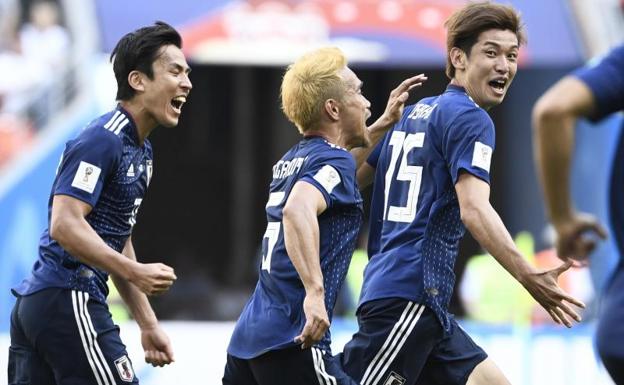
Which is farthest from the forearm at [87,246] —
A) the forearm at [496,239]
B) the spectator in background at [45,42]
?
the spectator in background at [45,42]

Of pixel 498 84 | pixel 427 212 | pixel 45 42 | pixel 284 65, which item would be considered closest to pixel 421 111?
pixel 498 84

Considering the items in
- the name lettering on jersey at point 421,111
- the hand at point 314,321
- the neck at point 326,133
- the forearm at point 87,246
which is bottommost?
the hand at point 314,321

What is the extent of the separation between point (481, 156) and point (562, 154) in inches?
53.3

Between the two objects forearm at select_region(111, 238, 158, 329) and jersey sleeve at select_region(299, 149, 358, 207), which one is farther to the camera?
forearm at select_region(111, 238, 158, 329)

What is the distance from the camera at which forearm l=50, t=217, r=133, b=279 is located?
15.5ft

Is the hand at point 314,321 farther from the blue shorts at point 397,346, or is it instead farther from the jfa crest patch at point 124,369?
the jfa crest patch at point 124,369

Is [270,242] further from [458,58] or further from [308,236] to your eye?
[458,58]

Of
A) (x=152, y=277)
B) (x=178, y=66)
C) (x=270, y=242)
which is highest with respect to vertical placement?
(x=178, y=66)

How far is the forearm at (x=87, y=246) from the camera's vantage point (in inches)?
186

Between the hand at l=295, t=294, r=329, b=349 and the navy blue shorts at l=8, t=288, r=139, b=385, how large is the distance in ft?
2.86

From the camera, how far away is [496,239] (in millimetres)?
4723

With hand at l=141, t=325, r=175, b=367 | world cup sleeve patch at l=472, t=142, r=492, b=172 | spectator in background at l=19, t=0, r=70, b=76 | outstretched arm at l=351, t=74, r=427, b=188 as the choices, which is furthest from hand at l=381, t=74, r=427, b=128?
spectator in background at l=19, t=0, r=70, b=76

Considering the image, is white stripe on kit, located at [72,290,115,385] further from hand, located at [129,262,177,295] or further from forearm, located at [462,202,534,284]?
forearm, located at [462,202,534,284]

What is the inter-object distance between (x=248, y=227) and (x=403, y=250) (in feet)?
40.8
